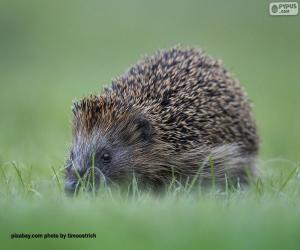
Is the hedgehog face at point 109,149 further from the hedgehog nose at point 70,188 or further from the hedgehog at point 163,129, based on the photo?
the hedgehog nose at point 70,188

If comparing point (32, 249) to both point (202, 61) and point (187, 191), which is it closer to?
point (187, 191)

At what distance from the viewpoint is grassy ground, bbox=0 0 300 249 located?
10.5 ft

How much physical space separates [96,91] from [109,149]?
6.85ft

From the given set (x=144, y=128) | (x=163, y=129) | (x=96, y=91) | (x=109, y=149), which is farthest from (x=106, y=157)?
(x=96, y=91)

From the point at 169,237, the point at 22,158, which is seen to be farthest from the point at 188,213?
the point at 22,158

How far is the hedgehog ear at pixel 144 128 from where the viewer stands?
4.41m

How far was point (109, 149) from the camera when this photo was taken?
433 cm

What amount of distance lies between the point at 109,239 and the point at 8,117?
3.39 m

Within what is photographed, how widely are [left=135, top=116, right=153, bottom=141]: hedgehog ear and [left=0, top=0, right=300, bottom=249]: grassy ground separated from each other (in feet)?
1.83

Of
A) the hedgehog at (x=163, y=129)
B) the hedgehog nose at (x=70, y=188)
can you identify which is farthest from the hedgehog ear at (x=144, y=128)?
the hedgehog nose at (x=70, y=188)

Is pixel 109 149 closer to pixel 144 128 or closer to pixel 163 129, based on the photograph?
pixel 144 128

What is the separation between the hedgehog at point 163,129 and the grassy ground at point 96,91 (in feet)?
0.79

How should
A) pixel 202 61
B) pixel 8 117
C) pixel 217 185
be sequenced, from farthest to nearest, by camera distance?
1. pixel 8 117
2. pixel 202 61
3. pixel 217 185

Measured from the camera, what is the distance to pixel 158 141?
4.45 metres
